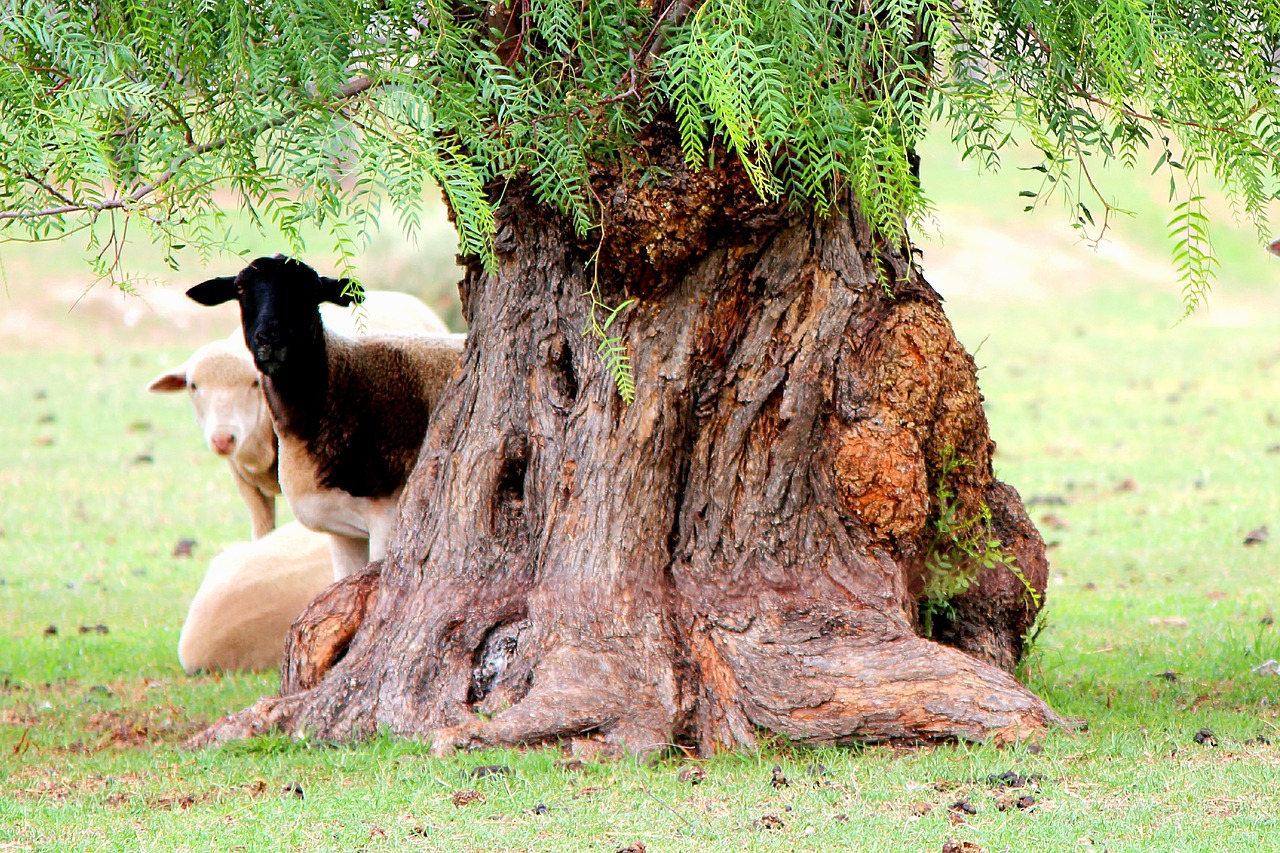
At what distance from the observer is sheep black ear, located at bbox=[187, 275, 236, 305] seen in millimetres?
6684

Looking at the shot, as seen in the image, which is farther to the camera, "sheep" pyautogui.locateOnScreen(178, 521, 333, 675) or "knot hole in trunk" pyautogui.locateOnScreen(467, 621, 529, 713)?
"sheep" pyautogui.locateOnScreen(178, 521, 333, 675)

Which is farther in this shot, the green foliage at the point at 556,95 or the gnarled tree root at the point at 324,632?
the gnarled tree root at the point at 324,632

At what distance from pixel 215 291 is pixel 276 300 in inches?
15.5

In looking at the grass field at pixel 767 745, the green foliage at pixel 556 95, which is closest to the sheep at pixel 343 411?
the grass field at pixel 767 745

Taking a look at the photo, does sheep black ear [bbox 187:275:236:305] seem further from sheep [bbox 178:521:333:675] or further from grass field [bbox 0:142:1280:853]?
sheep [bbox 178:521:333:675]

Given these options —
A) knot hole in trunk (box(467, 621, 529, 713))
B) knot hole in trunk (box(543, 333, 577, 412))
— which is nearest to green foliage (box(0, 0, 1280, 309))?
knot hole in trunk (box(543, 333, 577, 412))

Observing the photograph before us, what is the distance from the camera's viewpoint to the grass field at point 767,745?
4.30 meters

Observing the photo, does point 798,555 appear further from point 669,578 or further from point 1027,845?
point 1027,845

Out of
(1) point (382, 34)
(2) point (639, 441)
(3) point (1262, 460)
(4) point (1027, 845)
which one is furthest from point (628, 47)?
(3) point (1262, 460)

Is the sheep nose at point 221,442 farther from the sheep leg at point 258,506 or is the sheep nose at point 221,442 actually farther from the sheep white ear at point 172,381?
the sheep leg at point 258,506

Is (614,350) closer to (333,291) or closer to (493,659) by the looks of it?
(493,659)

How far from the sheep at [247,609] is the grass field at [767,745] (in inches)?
7.7

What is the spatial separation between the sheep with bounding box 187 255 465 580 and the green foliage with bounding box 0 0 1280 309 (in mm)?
1928

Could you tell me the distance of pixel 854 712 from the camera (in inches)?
197
